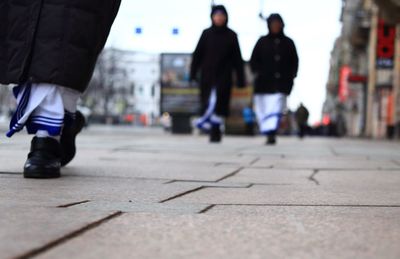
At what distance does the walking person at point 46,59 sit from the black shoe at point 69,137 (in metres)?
0.34

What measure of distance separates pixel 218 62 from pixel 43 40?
24.5ft

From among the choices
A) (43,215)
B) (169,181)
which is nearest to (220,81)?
(169,181)

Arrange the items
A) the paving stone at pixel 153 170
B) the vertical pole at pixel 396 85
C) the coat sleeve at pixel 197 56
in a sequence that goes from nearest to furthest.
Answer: the paving stone at pixel 153 170, the coat sleeve at pixel 197 56, the vertical pole at pixel 396 85

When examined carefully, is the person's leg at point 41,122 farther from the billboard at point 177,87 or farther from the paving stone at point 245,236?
the billboard at point 177,87

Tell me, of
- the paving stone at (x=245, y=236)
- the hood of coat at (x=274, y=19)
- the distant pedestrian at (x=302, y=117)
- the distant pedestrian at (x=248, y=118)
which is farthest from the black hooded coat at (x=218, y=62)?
the distant pedestrian at (x=302, y=117)

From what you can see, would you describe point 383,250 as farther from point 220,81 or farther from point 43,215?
Result: point 220,81

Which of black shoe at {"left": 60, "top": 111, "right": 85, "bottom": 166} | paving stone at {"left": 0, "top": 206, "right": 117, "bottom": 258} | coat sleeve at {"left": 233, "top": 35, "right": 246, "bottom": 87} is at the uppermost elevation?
coat sleeve at {"left": 233, "top": 35, "right": 246, "bottom": 87}

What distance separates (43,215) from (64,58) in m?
1.64

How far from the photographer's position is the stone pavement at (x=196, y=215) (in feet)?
6.52

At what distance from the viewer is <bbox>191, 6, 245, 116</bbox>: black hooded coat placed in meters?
11.2

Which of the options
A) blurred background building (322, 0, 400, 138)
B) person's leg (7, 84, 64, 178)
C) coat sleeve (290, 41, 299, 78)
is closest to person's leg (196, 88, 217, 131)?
coat sleeve (290, 41, 299, 78)

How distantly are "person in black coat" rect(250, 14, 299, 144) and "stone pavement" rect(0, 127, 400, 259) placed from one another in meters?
6.64

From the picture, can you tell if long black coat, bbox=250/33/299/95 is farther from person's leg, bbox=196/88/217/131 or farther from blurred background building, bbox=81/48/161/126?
blurred background building, bbox=81/48/161/126

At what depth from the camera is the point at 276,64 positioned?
1147 cm
